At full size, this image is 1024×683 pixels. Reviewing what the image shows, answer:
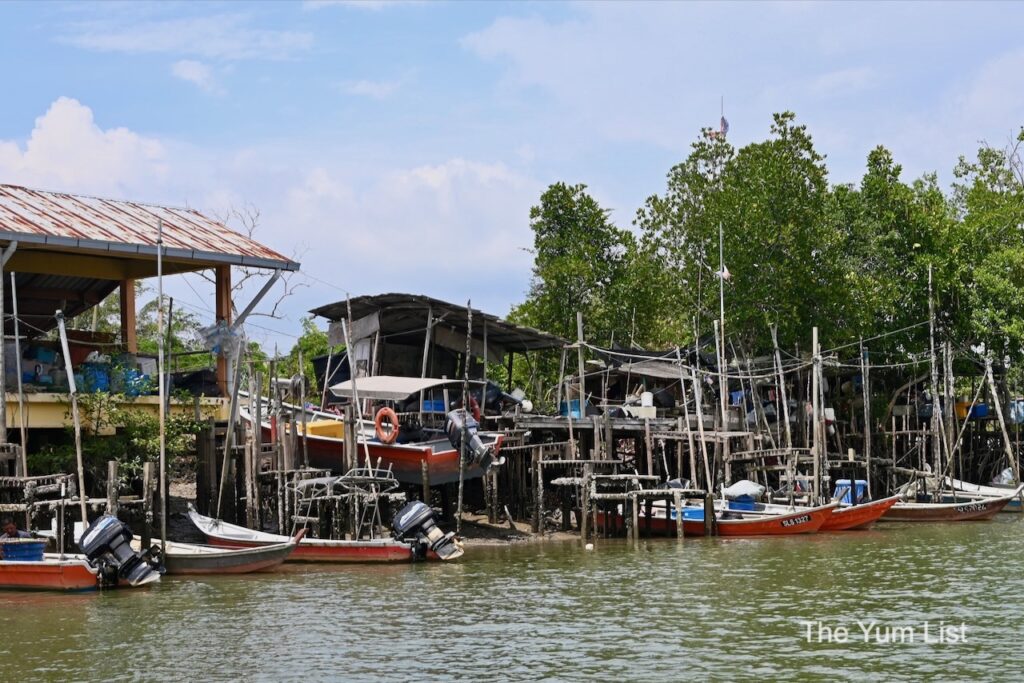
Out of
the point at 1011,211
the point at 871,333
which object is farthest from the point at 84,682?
the point at 1011,211

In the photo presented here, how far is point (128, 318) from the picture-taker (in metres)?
27.0

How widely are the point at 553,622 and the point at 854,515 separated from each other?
13850mm

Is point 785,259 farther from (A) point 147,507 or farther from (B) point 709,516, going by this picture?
(A) point 147,507

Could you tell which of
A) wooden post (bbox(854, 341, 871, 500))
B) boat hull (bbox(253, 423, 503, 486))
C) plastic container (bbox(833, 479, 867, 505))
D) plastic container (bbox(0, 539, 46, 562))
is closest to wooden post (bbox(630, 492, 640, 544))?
boat hull (bbox(253, 423, 503, 486))

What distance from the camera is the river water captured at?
50.7 feet

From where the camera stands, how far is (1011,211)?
39156mm

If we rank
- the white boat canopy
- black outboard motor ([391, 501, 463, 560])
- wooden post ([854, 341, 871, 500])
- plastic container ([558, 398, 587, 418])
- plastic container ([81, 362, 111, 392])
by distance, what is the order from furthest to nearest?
wooden post ([854, 341, 871, 500]) → plastic container ([558, 398, 587, 418]) → the white boat canopy → plastic container ([81, 362, 111, 392]) → black outboard motor ([391, 501, 463, 560])

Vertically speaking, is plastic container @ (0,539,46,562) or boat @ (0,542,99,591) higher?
plastic container @ (0,539,46,562)

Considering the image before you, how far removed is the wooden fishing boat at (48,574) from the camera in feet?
65.9

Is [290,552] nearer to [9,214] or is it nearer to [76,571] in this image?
[76,571]

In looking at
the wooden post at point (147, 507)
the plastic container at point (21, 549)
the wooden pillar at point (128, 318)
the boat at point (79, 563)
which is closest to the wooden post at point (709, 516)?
the wooden post at point (147, 507)

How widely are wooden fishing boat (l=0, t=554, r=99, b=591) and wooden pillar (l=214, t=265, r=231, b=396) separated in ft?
22.3

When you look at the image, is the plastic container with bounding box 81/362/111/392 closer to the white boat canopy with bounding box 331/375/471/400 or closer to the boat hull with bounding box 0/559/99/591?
the boat hull with bounding box 0/559/99/591

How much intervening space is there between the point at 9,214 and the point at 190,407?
4.99m
